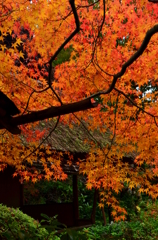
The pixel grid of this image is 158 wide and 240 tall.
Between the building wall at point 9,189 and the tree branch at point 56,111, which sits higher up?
the tree branch at point 56,111

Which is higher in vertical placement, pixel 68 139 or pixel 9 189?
pixel 68 139

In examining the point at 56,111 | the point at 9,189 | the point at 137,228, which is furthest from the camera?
the point at 137,228

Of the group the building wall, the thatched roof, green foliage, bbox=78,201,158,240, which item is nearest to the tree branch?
the thatched roof

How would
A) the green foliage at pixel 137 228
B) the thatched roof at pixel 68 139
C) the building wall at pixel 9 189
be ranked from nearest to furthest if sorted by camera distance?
the building wall at pixel 9 189
the thatched roof at pixel 68 139
the green foliage at pixel 137 228

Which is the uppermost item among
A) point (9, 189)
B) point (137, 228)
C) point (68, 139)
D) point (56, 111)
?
point (68, 139)

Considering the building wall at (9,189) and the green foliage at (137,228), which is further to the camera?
the green foliage at (137,228)

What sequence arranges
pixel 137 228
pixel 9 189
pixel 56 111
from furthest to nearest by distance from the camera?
1. pixel 137 228
2. pixel 9 189
3. pixel 56 111

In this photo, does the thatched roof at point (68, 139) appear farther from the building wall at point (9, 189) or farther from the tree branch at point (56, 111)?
the tree branch at point (56, 111)

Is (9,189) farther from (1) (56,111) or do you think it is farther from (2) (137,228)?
(1) (56,111)

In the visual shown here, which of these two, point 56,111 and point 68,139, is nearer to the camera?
point 56,111

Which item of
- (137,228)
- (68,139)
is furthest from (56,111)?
(137,228)

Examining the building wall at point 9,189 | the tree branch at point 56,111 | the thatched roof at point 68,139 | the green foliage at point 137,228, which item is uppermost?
the thatched roof at point 68,139

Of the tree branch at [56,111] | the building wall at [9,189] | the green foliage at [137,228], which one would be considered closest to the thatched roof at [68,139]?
the building wall at [9,189]

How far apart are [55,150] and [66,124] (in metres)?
2.52
